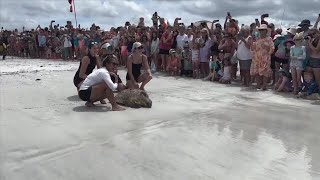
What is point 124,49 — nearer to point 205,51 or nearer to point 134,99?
point 205,51

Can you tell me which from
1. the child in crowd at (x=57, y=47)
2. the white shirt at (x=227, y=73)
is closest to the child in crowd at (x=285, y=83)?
the white shirt at (x=227, y=73)

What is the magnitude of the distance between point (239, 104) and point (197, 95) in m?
1.15

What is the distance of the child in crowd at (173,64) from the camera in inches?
471

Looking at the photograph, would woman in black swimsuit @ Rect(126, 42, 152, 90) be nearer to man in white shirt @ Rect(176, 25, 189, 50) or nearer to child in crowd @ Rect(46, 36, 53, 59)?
man in white shirt @ Rect(176, 25, 189, 50)

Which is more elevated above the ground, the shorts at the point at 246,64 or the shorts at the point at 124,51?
the shorts at the point at 124,51

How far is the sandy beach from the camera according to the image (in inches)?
153

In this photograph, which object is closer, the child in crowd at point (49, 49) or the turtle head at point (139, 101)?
the turtle head at point (139, 101)

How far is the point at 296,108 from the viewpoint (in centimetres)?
746

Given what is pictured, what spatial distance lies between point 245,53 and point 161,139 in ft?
18.8

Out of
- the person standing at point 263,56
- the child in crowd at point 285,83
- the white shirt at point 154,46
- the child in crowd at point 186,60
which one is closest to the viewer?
the child in crowd at point 285,83

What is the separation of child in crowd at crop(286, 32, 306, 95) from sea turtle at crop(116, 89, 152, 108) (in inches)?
149

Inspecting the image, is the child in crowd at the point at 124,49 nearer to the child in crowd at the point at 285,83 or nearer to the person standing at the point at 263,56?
the person standing at the point at 263,56

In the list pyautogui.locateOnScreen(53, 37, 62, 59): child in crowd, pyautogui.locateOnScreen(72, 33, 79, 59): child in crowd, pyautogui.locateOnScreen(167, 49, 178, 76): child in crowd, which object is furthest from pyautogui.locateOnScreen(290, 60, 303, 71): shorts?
pyautogui.locateOnScreen(53, 37, 62, 59): child in crowd

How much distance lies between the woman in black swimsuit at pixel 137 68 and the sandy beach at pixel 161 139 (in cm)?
57
